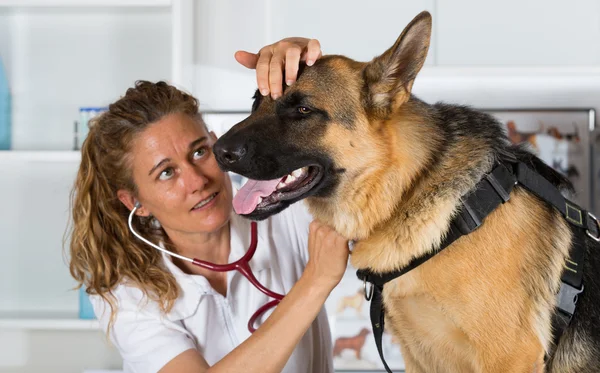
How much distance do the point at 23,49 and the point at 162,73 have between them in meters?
0.54

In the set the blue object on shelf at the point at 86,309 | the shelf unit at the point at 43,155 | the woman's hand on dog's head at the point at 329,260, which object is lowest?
the blue object on shelf at the point at 86,309

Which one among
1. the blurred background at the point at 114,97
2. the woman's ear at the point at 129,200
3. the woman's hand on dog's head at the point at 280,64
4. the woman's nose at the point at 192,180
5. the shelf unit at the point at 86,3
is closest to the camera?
the woman's hand on dog's head at the point at 280,64

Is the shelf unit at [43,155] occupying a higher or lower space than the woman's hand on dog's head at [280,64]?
lower

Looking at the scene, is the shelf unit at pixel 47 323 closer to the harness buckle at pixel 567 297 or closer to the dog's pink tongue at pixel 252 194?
the dog's pink tongue at pixel 252 194

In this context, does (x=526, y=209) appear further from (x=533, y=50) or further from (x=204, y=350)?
(x=533, y=50)

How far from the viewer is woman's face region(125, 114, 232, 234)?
1.47m

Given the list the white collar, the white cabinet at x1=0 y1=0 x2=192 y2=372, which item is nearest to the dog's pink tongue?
the white collar

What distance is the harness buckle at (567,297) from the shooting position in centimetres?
116

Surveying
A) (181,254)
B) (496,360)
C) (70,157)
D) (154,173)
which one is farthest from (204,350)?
(70,157)

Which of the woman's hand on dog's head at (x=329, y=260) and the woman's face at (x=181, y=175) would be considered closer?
the woman's hand on dog's head at (x=329, y=260)

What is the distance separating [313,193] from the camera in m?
1.22

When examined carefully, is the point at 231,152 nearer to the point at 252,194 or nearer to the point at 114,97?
the point at 252,194

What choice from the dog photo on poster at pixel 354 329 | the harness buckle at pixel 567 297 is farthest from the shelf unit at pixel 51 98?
the harness buckle at pixel 567 297

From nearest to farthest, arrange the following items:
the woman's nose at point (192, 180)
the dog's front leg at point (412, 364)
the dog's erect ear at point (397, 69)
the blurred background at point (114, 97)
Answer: the dog's erect ear at point (397, 69) → the dog's front leg at point (412, 364) → the woman's nose at point (192, 180) → the blurred background at point (114, 97)
